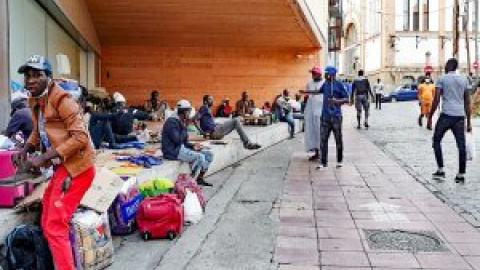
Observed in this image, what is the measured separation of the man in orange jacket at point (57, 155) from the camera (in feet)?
13.3

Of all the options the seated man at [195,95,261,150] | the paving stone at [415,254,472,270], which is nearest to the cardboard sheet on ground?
the paving stone at [415,254,472,270]

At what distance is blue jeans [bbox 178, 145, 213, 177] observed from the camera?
810 centimetres

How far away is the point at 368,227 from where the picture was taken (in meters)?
6.10

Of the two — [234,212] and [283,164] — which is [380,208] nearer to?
[234,212]

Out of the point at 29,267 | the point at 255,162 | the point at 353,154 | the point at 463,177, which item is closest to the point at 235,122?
the point at 255,162

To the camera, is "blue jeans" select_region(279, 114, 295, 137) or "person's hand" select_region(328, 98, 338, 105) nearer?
"person's hand" select_region(328, 98, 338, 105)

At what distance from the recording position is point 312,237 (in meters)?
5.68

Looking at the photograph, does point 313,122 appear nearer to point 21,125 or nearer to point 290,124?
point 290,124

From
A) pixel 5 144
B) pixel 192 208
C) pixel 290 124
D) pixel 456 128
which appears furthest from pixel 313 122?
pixel 5 144

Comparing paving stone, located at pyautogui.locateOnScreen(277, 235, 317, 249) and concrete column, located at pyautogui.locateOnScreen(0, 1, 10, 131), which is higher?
concrete column, located at pyautogui.locateOnScreen(0, 1, 10, 131)

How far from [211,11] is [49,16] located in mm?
5995

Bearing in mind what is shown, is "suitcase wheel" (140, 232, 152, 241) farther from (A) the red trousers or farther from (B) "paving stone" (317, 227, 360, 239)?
(B) "paving stone" (317, 227, 360, 239)

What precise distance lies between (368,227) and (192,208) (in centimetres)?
179

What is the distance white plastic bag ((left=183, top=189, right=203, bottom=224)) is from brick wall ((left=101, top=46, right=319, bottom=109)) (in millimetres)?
15670
